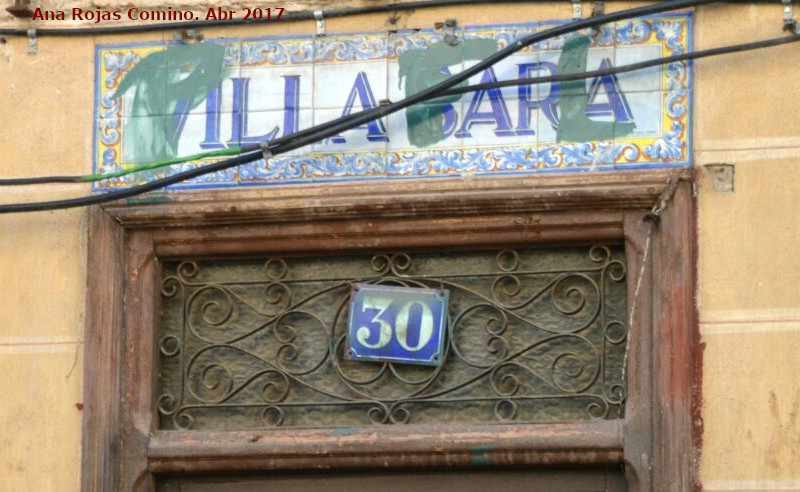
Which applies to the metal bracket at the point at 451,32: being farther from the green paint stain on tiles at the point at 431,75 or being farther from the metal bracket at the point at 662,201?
the metal bracket at the point at 662,201

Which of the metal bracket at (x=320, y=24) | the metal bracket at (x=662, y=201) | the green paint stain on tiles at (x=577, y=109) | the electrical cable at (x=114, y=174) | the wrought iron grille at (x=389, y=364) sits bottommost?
the wrought iron grille at (x=389, y=364)

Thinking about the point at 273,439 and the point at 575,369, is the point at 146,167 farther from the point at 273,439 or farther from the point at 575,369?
the point at 575,369

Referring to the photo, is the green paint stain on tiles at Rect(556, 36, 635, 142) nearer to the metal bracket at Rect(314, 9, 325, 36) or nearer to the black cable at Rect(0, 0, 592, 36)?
the black cable at Rect(0, 0, 592, 36)

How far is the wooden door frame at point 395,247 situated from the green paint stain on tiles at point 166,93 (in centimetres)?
22

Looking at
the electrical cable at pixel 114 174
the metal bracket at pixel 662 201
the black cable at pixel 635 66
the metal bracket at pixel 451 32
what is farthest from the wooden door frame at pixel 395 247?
the metal bracket at pixel 451 32

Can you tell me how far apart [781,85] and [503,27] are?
1054mm

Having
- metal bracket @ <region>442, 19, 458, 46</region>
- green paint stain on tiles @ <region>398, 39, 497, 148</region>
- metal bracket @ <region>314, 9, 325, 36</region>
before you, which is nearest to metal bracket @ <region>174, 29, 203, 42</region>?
metal bracket @ <region>314, 9, 325, 36</region>

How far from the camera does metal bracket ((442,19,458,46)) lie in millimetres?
7035

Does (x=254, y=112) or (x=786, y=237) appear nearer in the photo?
(x=786, y=237)

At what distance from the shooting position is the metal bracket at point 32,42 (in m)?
7.36

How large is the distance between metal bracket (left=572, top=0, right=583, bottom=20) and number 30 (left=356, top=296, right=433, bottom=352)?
1.21 m

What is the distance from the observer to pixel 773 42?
669cm

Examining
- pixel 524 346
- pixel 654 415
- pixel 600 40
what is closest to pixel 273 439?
pixel 524 346

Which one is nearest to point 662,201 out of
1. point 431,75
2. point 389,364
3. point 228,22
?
point 431,75
